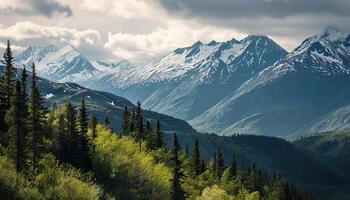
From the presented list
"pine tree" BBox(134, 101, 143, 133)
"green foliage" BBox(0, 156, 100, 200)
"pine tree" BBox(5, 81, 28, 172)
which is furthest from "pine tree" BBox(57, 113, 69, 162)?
"pine tree" BBox(134, 101, 143, 133)

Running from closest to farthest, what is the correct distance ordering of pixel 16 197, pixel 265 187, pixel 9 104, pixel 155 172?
1. pixel 16 197
2. pixel 9 104
3. pixel 155 172
4. pixel 265 187

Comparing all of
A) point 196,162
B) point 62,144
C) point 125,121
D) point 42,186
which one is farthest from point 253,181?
point 42,186

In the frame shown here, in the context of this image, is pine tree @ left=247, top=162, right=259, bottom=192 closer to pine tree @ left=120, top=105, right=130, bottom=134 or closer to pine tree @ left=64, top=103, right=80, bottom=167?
pine tree @ left=120, top=105, right=130, bottom=134

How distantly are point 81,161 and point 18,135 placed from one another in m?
25.3

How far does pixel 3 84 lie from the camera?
107 metres

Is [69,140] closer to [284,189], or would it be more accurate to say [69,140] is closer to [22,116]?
[22,116]

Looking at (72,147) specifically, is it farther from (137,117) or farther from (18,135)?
(137,117)

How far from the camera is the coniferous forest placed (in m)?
81.4

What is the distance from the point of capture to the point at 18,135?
8331cm

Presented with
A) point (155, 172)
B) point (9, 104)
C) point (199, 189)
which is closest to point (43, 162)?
point (9, 104)

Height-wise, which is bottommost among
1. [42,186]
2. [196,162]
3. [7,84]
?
[42,186]

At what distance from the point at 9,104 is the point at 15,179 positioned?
114 feet

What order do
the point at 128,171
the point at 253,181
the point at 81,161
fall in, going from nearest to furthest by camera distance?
the point at 81,161 < the point at 128,171 < the point at 253,181

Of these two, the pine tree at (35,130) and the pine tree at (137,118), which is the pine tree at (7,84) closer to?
the pine tree at (35,130)
